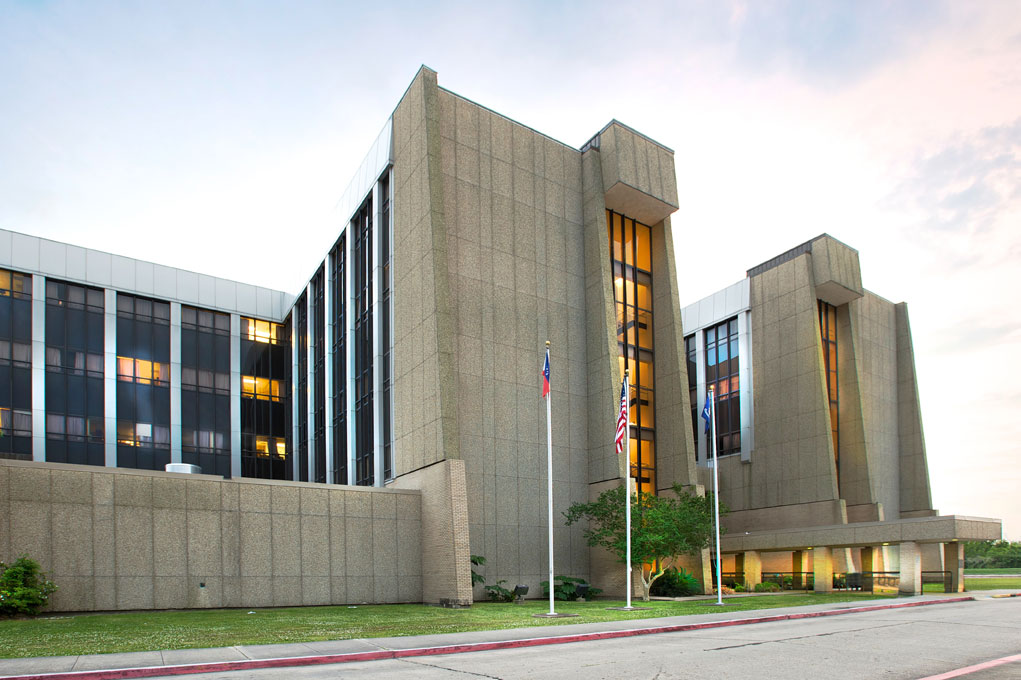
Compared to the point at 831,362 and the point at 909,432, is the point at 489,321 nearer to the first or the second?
the point at 831,362

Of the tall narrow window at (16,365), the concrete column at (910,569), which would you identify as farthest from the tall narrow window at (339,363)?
the concrete column at (910,569)

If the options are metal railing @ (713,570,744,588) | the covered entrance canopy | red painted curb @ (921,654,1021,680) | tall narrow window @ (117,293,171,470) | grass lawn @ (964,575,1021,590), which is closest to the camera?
red painted curb @ (921,654,1021,680)

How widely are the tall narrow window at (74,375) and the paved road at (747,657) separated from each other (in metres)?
43.9

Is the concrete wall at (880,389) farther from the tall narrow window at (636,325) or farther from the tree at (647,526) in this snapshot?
the tree at (647,526)

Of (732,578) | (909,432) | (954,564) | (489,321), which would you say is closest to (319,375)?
(489,321)

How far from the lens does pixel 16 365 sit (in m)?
49.4

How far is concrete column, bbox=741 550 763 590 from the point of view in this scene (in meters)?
54.9

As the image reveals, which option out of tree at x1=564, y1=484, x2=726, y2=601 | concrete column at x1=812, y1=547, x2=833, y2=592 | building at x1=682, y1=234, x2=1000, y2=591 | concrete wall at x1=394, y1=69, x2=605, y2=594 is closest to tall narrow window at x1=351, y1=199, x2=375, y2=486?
concrete wall at x1=394, y1=69, x2=605, y2=594

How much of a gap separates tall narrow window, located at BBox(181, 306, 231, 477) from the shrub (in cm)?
2889

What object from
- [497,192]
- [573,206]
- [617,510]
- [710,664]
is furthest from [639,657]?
[573,206]

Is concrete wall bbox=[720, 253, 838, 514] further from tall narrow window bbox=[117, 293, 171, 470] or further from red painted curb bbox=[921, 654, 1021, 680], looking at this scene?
tall narrow window bbox=[117, 293, 171, 470]

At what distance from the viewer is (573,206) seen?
43.9 metres

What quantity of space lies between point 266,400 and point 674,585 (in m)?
35.6

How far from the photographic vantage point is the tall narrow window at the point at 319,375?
52.5 m
